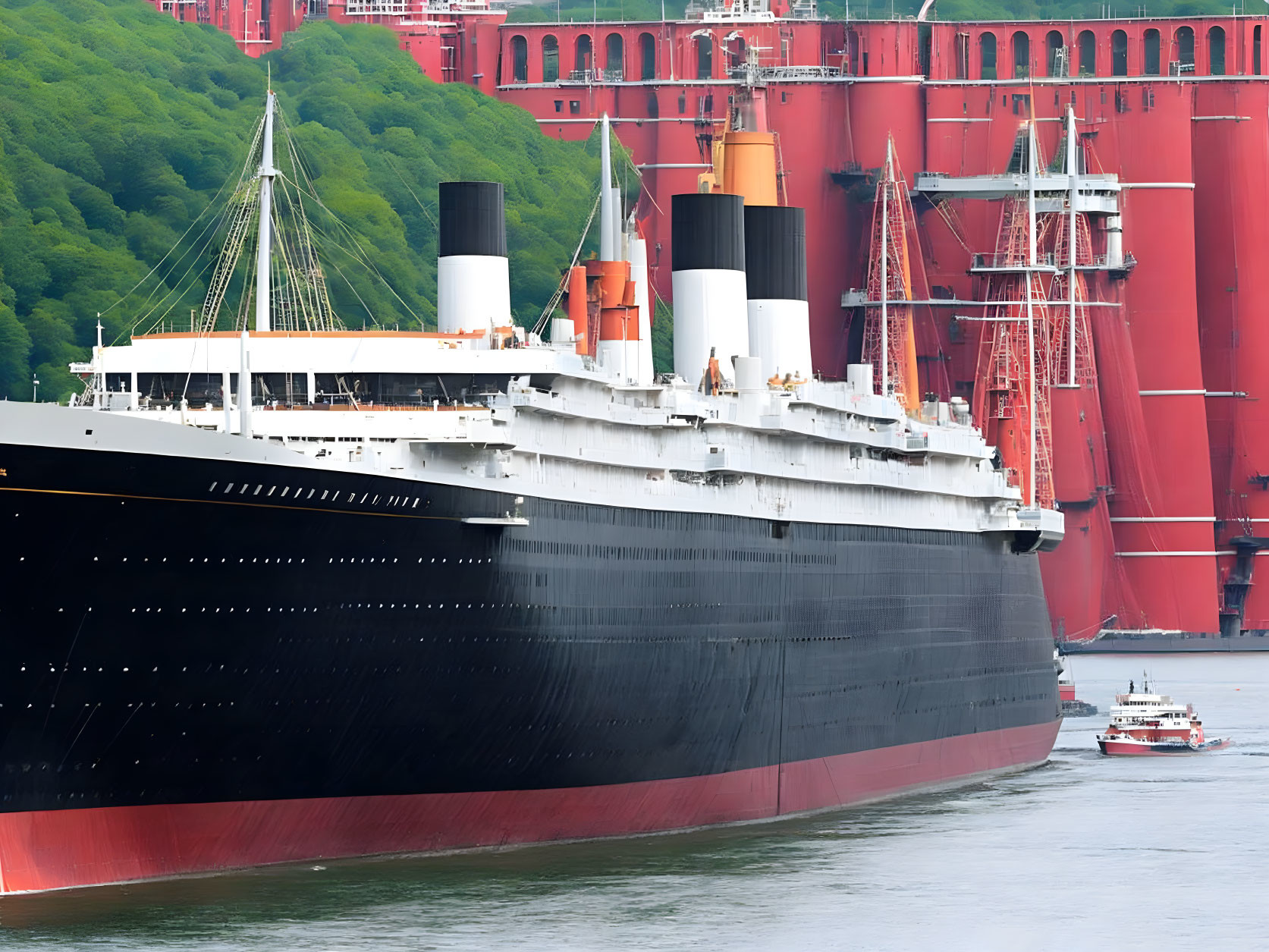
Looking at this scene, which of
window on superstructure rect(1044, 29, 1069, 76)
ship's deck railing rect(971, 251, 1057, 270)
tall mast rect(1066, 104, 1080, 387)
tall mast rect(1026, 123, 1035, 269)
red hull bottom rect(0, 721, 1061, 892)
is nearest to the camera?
red hull bottom rect(0, 721, 1061, 892)

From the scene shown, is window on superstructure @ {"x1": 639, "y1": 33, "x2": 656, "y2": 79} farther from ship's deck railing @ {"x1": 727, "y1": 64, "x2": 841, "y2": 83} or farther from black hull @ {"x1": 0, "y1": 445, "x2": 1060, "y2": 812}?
black hull @ {"x1": 0, "y1": 445, "x2": 1060, "y2": 812}

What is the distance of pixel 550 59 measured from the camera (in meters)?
138

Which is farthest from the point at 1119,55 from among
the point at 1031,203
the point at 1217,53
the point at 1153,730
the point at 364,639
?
the point at 364,639

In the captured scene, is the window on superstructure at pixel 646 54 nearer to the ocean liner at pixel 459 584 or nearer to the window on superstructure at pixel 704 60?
the window on superstructure at pixel 704 60

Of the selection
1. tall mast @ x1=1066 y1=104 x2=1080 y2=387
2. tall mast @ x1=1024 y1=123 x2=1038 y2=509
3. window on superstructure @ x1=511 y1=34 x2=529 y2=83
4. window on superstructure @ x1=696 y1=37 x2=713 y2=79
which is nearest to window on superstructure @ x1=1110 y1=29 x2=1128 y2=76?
tall mast @ x1=1024 y1=123 x2=1038 y2=509

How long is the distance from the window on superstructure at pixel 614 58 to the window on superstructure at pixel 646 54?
85 centimetres

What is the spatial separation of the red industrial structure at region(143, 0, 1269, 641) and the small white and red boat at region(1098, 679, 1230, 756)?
51.9 meters

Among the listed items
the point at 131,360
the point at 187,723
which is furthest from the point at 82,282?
the point at 187,723

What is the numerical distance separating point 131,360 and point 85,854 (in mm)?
11215

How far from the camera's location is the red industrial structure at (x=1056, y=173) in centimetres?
12788

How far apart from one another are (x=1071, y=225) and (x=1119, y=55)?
1452 cm

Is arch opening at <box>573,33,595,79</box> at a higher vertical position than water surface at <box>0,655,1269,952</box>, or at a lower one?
higher

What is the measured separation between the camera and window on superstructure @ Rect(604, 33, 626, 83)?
5344 inches

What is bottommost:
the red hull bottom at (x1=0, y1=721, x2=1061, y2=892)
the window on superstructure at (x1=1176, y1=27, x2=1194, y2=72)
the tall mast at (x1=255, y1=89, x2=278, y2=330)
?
the red hull bottom at (x1=0, y1=721, x2=1061, y2=892)
